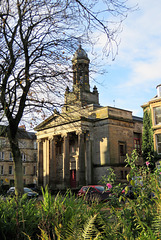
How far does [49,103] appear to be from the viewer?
1273cm

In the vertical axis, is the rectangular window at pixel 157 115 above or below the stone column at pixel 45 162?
above

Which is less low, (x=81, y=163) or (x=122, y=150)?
(x=122, y=150)

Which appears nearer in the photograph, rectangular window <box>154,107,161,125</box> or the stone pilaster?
rectangular window <box>154,107,161,125</box>

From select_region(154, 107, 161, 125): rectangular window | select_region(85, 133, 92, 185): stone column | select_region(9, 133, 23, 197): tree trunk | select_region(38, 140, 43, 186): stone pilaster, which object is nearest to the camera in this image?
select_region(9, 133, 23, 197): tree trunk

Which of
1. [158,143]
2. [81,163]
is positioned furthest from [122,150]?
[158,143]

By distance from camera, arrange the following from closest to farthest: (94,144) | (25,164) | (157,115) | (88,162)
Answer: (157,115), (88,162), (94,144), (25,164)

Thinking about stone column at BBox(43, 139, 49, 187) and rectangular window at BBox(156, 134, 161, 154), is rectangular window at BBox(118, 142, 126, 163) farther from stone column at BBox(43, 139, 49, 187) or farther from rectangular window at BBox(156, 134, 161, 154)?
stone column at BBox(43, 139, 49, 187)

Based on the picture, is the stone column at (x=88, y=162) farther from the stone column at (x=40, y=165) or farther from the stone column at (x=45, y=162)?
the stone column at (x=40, y=165)

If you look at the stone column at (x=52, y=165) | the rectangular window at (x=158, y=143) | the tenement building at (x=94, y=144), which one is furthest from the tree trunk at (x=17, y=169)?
the stone column at (x=52, y=165)

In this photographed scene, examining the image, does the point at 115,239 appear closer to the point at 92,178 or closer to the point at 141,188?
the point at 141,188

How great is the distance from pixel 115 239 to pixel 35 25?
955cm

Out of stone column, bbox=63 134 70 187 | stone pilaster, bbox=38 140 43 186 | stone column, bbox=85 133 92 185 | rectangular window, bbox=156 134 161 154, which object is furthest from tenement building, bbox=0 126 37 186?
rectangular window, bbox=156 134 161 154

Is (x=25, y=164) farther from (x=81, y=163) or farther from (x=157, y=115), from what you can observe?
(x=157, y=115)

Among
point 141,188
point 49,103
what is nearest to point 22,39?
point 49,103
